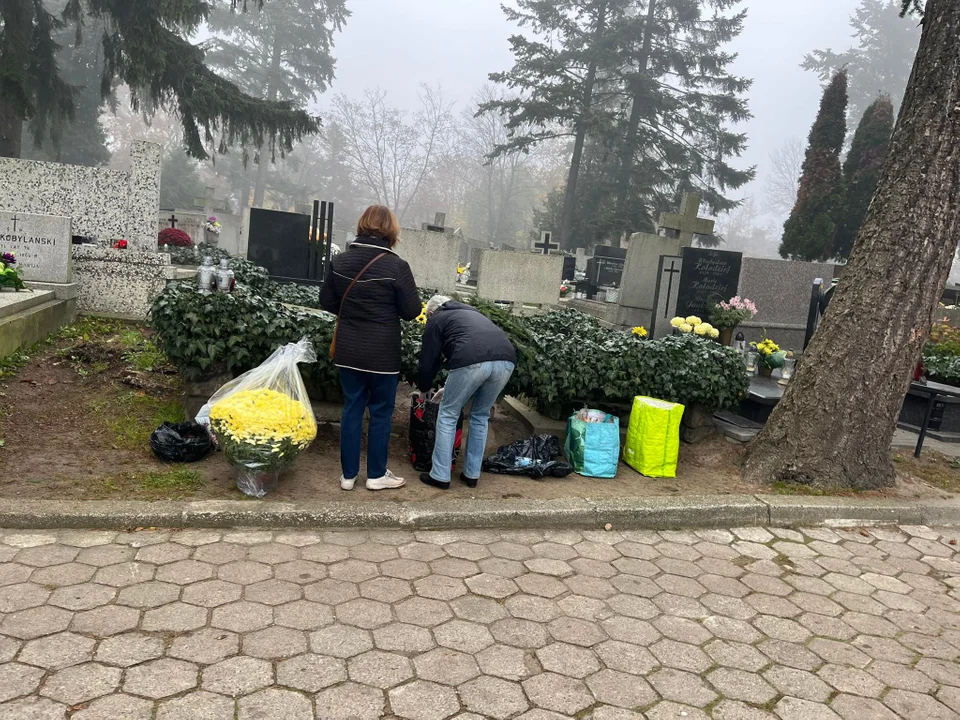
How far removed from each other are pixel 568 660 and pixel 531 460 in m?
2.32

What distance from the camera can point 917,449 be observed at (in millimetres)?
6723

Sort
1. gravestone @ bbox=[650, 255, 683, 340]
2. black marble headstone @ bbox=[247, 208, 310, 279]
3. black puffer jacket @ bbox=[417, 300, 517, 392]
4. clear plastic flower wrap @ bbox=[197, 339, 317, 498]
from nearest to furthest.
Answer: clear plastic flower wrap @ bbox=[197, 339, 317, 498], black puffer jacket @ bbox=[417, 300, 517, 392], gravestone @ bbox=[650, 255, 683, 340], black marble headstone @ bbox=[247, 208, 310, 279]

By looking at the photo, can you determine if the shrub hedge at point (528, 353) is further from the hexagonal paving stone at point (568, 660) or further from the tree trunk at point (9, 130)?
the tree trunk at point (9, 130)

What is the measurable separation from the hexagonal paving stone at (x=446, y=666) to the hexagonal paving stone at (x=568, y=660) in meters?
0.30

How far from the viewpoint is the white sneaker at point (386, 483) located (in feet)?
14.9

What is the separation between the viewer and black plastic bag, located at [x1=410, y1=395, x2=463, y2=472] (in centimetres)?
495

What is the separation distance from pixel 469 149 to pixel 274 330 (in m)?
64.9

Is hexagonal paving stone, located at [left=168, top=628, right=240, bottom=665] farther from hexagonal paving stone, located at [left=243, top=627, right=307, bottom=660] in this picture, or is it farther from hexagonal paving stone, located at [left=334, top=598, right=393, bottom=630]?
hexagonal paving stone, located at [left=334, top=598, right=393, bottom=630]

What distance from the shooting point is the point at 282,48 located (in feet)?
152

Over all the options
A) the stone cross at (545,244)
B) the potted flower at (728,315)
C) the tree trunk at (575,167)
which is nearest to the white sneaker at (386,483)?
the potted flower at (728,315)

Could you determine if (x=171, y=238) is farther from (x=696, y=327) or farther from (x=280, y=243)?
(x=696, y=327)

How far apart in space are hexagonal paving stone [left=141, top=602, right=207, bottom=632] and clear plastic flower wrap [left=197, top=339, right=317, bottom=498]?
1168mm

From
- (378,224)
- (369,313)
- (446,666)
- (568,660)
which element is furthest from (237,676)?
(378,224)

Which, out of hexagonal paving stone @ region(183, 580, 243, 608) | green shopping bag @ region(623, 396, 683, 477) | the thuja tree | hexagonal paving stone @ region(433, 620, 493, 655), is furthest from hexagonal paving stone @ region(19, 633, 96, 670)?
the thuja tree
